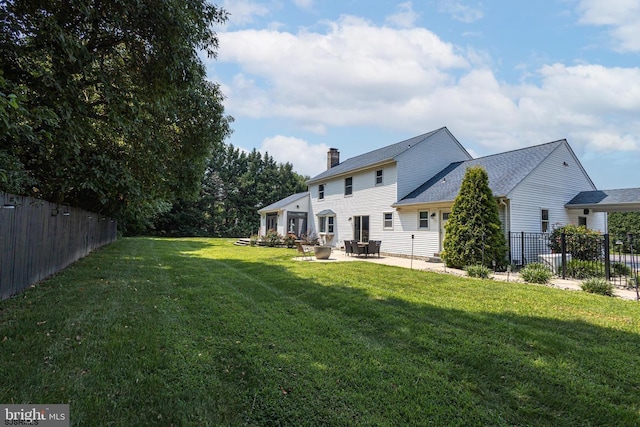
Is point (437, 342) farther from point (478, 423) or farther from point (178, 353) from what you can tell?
point (178, 353)

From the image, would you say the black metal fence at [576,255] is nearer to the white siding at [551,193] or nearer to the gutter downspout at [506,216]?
the gutter downspout at [506,216]

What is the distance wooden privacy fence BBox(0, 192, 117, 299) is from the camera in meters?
5.49

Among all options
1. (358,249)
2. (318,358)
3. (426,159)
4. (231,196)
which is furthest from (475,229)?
(231,196)

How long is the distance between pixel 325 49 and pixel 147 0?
705 cm

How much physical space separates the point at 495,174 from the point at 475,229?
15.6 ft

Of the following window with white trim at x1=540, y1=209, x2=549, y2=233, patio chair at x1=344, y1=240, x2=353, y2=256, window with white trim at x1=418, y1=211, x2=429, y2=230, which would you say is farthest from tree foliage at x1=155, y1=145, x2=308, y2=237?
window with white trim at x1=540, y1=209, x2=549, y2=233

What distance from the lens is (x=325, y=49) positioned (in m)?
11.1

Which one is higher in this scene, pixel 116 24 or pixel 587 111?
pixel 587 111

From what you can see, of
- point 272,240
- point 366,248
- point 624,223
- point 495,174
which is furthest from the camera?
point 272,240

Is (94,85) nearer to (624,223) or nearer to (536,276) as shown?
(536,276)

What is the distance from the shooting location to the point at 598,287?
767 cm

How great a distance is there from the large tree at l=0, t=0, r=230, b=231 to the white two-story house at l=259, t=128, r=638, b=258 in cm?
1086

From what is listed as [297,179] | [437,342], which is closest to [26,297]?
[437,342]

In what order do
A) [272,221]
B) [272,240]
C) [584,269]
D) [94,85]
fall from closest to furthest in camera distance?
[94,85] → [584,269] → [272,240] → [272,221]
